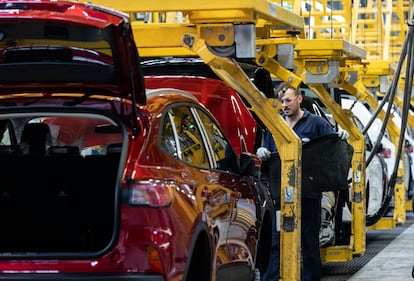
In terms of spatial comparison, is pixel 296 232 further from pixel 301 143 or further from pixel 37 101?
pixel 37 101

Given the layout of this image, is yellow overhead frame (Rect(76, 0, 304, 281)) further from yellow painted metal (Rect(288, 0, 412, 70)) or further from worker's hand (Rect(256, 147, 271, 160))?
yellow painted metal (Rect(288, 0, 412, 70))

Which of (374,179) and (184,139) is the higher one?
(184,139)

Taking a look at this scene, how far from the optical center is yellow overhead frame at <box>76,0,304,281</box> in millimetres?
8055

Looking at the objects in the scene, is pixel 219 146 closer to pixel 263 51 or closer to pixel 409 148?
pixel 263 51

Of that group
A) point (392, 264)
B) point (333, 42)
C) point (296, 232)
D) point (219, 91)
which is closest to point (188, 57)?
point (219, 91)

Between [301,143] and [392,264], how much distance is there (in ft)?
11.8

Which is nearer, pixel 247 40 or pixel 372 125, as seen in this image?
pixel 247 40

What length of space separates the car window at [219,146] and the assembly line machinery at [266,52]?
0.48m

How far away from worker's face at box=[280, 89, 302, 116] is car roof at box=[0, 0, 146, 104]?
3.56m

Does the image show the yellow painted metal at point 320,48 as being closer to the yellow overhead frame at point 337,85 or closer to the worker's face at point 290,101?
the yellow overhead frame at point 337,85

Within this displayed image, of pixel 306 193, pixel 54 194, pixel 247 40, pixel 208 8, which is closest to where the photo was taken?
pixel 54 194

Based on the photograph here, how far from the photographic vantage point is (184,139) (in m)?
7.23

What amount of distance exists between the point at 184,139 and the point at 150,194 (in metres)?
1.26

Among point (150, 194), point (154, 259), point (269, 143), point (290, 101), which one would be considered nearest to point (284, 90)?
point (290, 101)
